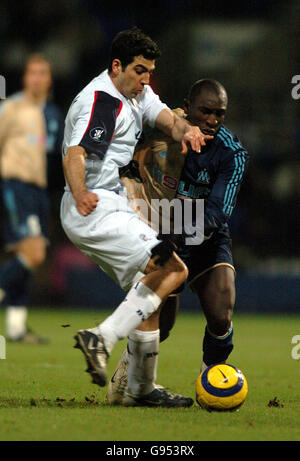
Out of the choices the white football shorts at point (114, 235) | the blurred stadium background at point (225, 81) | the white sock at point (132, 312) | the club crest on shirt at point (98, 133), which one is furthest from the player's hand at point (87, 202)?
the blurred stadium background at point (225, 81)

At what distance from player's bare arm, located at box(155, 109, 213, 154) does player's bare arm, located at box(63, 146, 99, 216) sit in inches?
27.4

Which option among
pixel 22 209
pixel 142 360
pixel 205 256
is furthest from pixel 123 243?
pixel 22 209

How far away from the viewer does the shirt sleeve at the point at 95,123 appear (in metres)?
4.51

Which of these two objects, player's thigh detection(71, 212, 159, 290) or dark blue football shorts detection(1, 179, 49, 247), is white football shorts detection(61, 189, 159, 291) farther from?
dark blue football shorts detection(1, 179, 49, 247)

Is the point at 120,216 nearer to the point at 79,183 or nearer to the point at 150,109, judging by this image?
the point at 79,183

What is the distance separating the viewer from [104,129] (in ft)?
15.0

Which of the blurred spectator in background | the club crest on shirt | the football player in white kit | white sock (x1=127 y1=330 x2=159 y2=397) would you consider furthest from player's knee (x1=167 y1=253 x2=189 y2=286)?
the blurred spectator in background

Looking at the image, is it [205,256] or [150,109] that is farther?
[205,256]

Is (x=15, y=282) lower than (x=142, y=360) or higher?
lower

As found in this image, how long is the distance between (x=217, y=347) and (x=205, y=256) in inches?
22.3

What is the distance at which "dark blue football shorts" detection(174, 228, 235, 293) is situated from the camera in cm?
529

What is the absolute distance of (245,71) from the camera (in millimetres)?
14992

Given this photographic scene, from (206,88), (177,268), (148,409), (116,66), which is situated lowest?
(148,409)
